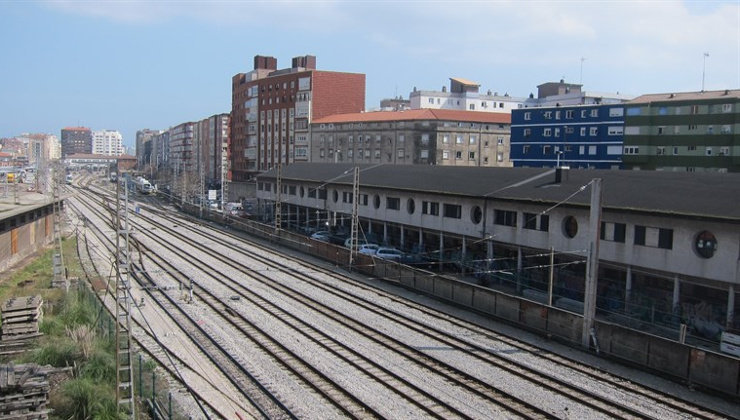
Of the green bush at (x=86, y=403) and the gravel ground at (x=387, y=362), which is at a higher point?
the green bush at (x=86, y=403)

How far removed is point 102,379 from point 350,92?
278 ft

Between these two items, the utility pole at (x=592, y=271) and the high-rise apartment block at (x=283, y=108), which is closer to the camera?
the utility pole at (x=592, y=271)

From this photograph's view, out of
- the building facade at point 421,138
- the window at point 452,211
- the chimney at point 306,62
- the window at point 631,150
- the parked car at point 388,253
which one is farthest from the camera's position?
the chimney at point 306,62

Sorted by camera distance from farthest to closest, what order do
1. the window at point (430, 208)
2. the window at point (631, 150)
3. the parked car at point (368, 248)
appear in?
1. the window at point (631, 150)
2. the parked car at point (368, 248)
3. the window at point (430, 208)

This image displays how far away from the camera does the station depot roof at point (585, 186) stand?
27.4m

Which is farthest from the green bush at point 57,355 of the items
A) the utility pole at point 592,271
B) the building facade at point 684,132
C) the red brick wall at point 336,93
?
the red brick wall at point 336,93

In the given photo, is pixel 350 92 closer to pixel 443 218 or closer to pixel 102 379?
pixel 443 218

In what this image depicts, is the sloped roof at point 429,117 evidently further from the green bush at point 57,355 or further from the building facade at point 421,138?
the green bush at point 57,355

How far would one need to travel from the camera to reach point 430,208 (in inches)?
1661

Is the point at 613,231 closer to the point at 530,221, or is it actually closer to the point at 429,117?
the point at 530,221

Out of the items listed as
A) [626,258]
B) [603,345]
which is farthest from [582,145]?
[603,345]

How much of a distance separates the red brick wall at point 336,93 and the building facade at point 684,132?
42.3 meters

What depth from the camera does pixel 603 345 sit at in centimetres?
2297

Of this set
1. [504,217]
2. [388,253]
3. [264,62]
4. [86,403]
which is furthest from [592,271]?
[264,62]
